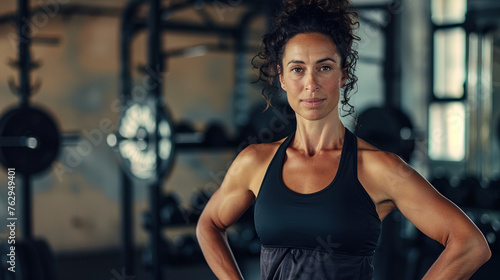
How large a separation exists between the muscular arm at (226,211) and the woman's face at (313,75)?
0.46ft

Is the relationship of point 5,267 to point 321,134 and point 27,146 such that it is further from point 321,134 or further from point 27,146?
point 321,134

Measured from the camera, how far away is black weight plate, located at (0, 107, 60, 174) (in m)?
2.69

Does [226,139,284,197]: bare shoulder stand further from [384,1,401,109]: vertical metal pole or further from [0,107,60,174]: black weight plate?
[384,1,401,109]: vertical metal pole

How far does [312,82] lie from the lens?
0.78 m

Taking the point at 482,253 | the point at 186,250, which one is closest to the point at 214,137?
the point at 186,250

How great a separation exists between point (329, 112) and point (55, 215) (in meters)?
3.70

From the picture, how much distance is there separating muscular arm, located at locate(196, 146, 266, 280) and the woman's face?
0.14m

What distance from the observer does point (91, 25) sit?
14.3 feet

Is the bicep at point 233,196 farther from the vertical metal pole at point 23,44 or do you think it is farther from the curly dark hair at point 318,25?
the vertical metal pole at point 23,44

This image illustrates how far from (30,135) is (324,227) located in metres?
2.33

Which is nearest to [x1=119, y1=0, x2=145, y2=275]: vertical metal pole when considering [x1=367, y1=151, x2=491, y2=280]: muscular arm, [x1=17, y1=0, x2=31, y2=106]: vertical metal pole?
[x1=17, y1=0, x2=31, y2=106]: vertical metal pole

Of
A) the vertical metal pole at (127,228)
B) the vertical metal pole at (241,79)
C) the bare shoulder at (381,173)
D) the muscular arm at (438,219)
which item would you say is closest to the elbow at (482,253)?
the muscular arm at (438,219)

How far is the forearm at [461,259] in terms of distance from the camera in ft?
2.43

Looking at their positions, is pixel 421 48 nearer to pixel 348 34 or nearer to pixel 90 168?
pixel 90 168
